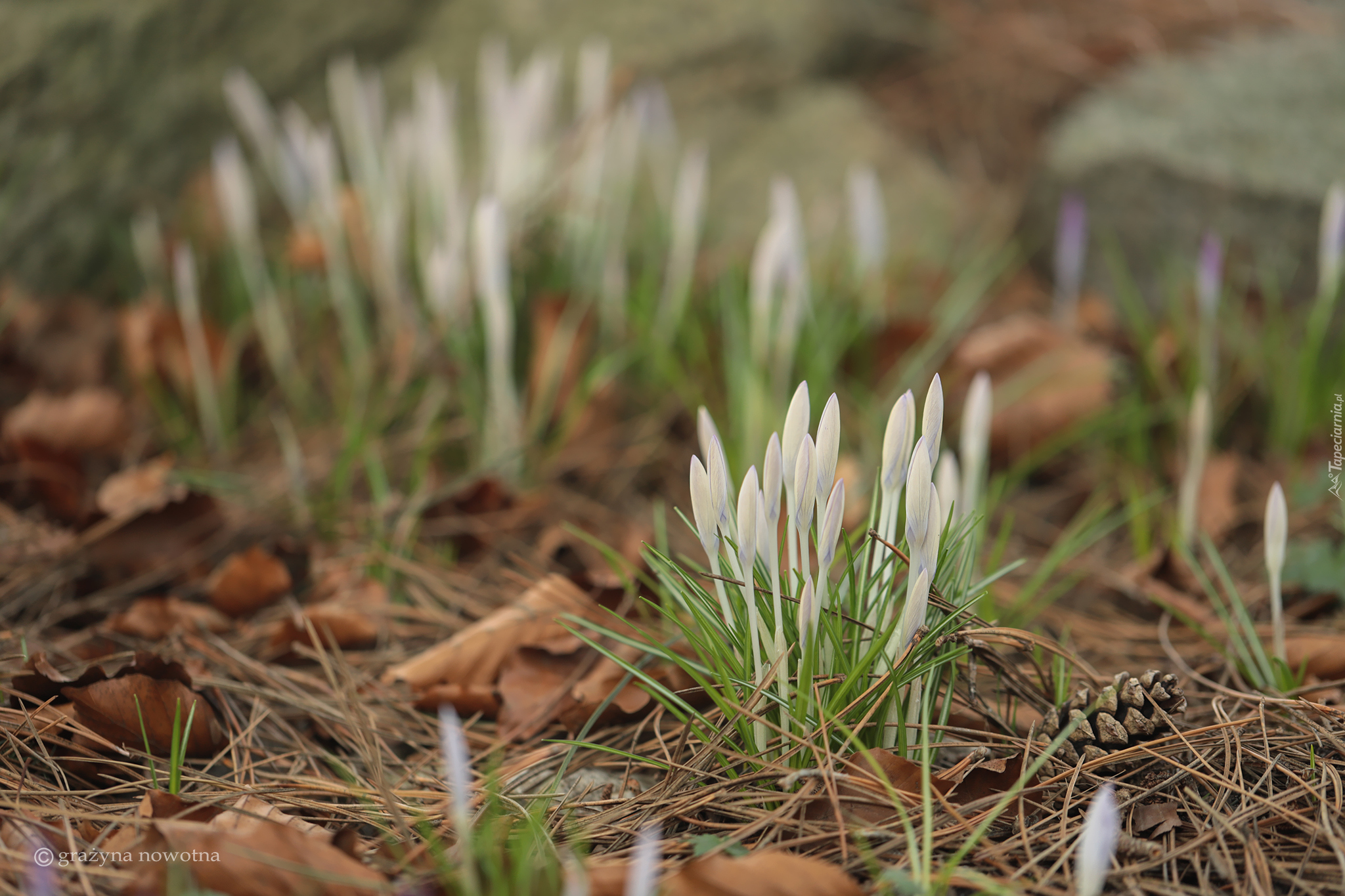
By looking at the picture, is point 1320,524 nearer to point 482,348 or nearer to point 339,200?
point 482,348

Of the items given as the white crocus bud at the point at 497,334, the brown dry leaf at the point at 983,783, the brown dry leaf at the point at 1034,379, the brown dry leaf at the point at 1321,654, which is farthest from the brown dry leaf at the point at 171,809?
the brown dry leaf at the point at 1034,379

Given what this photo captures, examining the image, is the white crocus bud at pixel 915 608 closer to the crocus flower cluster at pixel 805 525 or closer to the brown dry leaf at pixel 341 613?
the crocus flower cluster at pixel 805 525

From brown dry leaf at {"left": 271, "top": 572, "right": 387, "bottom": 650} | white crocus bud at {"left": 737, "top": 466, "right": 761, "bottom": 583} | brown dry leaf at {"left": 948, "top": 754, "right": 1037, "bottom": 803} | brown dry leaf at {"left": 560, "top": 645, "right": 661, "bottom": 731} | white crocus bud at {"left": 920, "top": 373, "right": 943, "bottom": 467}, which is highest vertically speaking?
white crocus bud at {"left": 920, "top": 373, "right": 943, "bottom": 467}

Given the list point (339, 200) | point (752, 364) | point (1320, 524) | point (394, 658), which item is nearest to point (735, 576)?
point (394, 658)

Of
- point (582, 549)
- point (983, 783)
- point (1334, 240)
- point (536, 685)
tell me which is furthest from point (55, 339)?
point (1334, 240)

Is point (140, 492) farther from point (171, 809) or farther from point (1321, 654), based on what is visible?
point (1321, 654)

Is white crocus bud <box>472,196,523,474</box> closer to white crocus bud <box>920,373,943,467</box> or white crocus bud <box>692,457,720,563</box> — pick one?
white crocus bud <box>692,457,720,563</box>

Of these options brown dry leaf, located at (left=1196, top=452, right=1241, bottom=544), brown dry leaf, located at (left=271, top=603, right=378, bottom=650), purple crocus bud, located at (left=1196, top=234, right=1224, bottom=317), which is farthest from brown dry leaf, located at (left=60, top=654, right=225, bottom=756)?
purple crocus bud, located at (left=1196, top=234, right=1224, bottom=317)
